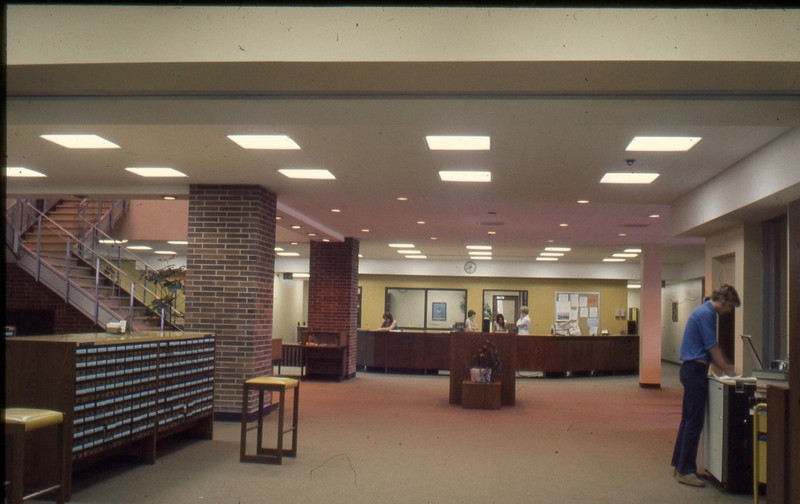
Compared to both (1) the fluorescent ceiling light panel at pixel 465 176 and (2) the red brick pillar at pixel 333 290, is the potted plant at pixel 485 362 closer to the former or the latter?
(1) the fluorescent ceiling light panel at pixel 465 176

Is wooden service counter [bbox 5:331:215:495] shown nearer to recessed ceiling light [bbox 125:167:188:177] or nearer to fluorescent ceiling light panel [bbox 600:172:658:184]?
recessed ceiling light [bbox 125:167:188:177]

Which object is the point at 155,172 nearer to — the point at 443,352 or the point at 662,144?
the point at 662,144

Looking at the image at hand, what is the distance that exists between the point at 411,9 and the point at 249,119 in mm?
2250

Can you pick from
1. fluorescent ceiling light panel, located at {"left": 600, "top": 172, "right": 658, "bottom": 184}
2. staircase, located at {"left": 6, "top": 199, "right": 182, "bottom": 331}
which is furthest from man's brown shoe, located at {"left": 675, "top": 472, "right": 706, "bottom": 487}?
staircase, located at {"left": 6, "top": 199, "right": 182, "bottom": 331}

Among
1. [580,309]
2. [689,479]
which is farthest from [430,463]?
[580,309]

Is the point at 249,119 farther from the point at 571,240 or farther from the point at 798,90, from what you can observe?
the point at 571,240

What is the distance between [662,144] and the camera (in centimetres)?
698

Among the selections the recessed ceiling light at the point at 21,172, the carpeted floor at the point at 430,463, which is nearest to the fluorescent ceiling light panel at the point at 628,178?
the carpeted floor at the point at 430,463

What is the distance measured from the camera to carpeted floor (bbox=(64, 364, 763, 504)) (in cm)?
589

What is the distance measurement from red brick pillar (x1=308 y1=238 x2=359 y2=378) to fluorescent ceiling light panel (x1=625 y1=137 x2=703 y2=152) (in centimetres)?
953

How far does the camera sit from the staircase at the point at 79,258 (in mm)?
12961

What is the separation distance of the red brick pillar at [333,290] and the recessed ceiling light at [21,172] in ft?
23.4

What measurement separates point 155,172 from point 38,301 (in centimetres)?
600

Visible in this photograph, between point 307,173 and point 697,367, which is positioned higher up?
point 307,173
